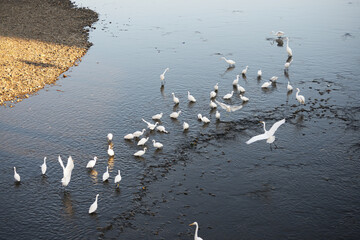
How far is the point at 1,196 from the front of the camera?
1678cm

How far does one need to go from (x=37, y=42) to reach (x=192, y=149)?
2058 centimetres

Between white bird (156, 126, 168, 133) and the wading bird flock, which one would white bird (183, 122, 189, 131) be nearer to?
the wading bird flock

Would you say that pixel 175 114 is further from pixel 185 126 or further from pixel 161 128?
pixel 161 128

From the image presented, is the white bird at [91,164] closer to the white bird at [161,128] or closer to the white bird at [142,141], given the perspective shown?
the white bird at [142,141]

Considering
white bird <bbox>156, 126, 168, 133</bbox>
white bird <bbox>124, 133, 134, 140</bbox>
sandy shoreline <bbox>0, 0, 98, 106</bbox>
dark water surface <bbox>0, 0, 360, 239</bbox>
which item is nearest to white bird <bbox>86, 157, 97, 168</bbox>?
dark water surface <bbox>0, 0, 360, 239</bbox>

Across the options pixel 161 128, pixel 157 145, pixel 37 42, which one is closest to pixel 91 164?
pixel 157 145

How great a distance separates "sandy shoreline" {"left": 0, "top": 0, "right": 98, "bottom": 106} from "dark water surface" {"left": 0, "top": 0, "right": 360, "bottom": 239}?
125 centimetres

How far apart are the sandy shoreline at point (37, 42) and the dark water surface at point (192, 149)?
4.11 feet

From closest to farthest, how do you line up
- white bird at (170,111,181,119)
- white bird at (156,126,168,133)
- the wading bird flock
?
1. the wading bird flock
2. white bird at (156,126,168,133)
3. white bird at (170,111,181,119)

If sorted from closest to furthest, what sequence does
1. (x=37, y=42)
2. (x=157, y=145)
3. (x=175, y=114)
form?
(x=157, y=145), (x=175, y=114), (x=37, y=42)

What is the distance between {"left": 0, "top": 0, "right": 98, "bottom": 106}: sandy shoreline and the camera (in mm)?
27656

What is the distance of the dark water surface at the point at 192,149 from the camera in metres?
15.4

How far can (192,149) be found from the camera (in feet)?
66.3

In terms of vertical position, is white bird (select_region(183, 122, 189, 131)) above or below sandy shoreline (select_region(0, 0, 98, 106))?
below
